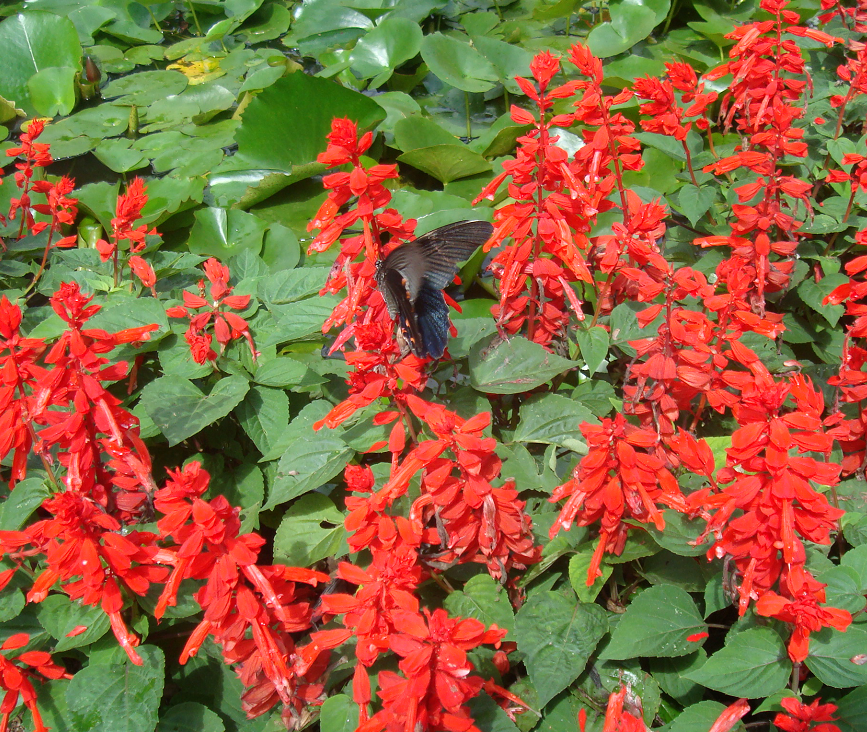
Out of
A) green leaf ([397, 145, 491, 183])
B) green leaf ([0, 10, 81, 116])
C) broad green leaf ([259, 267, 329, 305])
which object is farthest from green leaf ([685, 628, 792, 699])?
green leaf ([0, 10, 81, 116])

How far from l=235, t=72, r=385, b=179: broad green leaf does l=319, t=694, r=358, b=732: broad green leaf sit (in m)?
2.46

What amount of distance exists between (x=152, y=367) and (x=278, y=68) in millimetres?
2330

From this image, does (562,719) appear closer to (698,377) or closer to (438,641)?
(438,641)

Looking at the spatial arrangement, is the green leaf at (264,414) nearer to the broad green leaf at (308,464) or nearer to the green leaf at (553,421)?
the broad green leaf at (308,464)

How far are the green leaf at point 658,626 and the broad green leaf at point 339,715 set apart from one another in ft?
1.79

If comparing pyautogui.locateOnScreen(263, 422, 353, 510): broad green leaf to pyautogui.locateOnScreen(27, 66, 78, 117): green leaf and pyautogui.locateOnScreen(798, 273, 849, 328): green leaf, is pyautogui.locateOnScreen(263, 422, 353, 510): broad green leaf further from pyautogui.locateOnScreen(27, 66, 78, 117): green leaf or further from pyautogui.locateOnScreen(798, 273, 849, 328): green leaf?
pyautogui.locateOnScreen(27, 66, 78, 117): green leaf

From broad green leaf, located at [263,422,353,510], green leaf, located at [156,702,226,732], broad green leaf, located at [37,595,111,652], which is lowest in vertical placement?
green leaf, located at [156,702,226,732]

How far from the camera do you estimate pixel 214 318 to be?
78.4 inches

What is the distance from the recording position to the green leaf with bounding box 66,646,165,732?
1.43m

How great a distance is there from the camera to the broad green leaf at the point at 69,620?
59.2 inches

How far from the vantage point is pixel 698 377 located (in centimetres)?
→ 148

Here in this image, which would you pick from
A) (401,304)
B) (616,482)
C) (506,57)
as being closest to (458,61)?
(506,57)

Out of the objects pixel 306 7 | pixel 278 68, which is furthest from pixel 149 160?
pixel 306 7

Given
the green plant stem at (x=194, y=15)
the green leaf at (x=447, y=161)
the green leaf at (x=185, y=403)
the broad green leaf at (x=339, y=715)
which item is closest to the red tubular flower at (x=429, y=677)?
the broad green leaf at (x=339, y=715)
